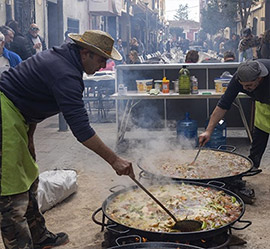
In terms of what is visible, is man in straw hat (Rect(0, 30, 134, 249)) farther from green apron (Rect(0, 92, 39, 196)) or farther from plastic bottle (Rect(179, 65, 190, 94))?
plastic bottle (Rect(179, 65, 190, 94))

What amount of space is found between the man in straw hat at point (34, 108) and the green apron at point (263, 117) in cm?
268

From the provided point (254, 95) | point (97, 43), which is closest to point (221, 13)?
point (254, 95)

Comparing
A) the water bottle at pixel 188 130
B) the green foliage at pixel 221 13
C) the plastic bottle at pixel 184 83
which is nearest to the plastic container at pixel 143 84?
the plastic bottle at pixel 184 83

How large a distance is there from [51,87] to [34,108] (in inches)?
10.3

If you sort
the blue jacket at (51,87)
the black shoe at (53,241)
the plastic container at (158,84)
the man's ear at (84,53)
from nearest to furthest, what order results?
the blue jacket at (51,87), the man's ear at (84,53), the black shoe at (53,241), the plastic container at (158,84)

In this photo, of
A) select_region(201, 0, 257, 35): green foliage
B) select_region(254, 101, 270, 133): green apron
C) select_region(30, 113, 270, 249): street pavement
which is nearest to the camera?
select_region(30, 113, 270, 249): street pavement

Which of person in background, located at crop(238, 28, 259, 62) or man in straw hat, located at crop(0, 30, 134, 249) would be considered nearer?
man in straw hat, located at crop(0, 30, 134, 249)

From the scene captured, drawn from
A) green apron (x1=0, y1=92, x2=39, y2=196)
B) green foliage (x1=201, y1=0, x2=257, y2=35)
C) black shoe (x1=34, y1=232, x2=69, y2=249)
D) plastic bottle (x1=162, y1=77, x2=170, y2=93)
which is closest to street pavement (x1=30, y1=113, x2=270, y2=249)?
black shoe (x1=34, y1=232, x2=69, y2=249)

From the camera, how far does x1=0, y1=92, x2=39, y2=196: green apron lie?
3.00 m

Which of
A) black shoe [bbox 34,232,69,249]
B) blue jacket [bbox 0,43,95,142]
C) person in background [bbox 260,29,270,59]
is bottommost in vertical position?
black shoe [bbox 34,232,69,249]

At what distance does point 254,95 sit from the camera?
4.82 meters

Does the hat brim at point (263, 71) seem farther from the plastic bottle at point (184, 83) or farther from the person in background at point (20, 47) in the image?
the person in background at point (20, 47)

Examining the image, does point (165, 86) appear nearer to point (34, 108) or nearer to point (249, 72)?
point (249, 72)

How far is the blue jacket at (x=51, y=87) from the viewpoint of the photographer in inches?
113
